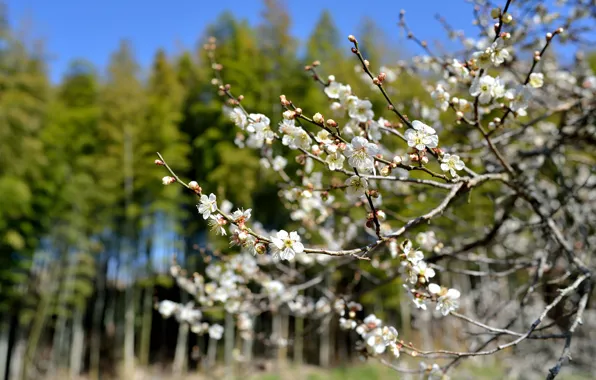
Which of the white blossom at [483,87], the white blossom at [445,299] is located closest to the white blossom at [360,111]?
the white blossom at [483,87]

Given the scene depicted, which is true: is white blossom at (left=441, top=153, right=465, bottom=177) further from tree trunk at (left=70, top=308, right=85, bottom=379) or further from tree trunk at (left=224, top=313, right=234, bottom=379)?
tree trunk at (left=70, top=308, right=85, bottom=379)

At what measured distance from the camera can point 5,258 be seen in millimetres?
8742

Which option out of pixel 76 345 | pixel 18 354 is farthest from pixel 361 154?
pixel 76 345

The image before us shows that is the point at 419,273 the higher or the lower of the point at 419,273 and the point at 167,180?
the lower

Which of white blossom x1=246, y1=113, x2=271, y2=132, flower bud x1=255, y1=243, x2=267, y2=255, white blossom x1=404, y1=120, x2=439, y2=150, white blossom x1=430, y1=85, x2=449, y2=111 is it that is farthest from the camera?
white blossom x1=430, y1=85, x2=449, y2=111

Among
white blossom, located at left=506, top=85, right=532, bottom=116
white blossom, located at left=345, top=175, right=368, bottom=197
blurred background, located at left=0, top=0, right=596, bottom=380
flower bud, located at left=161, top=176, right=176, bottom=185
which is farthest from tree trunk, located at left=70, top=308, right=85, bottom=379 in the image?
white blossom, located at left=506, top=85, right=532, bottom=116

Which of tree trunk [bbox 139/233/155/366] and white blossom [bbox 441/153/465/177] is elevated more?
white blossom [bbox 441/153/465/177]

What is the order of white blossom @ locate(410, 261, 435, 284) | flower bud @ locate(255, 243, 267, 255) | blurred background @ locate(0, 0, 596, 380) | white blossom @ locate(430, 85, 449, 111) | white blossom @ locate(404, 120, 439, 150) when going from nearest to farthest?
flower bud @ locate(255, 243, 267, 255)
white blossom @ locate(404, 120, 439, 150)
white blossom @ locate(410, 261, 435, 284)
white blossom @ locate(430, 85, 449, 111)
blurred background @ locate(0, 0, 596, 380)

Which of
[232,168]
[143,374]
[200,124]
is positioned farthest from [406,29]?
[143,374]

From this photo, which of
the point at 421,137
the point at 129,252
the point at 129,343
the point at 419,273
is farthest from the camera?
the point at 129,252

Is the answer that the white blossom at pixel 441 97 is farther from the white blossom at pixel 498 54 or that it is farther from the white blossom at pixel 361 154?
the white blossom at pixel 361 154

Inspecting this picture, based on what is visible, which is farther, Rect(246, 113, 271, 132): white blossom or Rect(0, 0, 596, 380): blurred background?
Rect(0, 0, 596, 380): blurred background

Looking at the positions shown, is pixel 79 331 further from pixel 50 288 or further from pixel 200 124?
pixel 200 124

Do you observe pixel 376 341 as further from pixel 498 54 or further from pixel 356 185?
pixel 498 54
